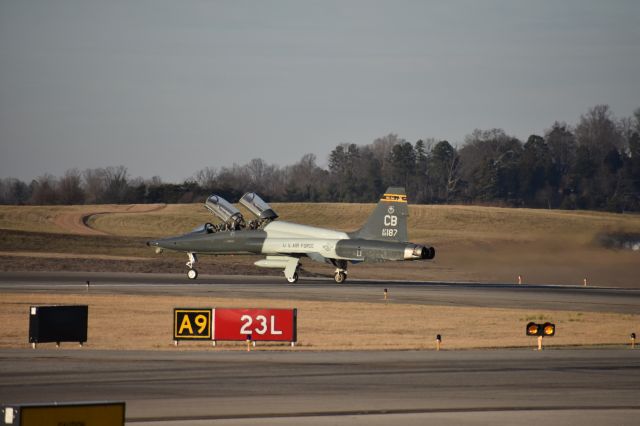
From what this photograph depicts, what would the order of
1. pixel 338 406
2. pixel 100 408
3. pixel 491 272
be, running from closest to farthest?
1. pixel 100 408
2. pixel 338 406
3. pixel 491 272

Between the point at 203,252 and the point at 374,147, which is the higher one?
the point at 374,147

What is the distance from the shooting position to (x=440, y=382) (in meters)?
21.5

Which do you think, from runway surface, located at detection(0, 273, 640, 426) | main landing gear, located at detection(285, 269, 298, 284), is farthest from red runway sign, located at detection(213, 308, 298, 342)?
main landing gear, located at detection(285, 269, 298, 284)

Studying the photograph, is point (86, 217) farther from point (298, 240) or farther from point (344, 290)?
point (344, 290)

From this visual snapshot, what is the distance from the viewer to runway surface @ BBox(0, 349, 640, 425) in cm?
1752

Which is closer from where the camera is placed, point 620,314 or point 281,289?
point 620,314

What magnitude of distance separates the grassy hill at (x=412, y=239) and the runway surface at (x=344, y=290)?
16.3 feet

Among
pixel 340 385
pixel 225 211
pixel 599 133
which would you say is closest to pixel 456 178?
pixel 599 133

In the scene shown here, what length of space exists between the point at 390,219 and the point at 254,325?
23.2 meters

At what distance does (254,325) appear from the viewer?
1148 inches

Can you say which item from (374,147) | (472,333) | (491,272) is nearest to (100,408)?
(472,333)

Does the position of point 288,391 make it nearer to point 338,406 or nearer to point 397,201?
point 338,406

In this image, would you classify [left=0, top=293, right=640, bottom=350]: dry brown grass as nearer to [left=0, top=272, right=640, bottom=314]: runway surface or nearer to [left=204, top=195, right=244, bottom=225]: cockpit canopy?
[left=0, top=272, right=640, bottom=314]: runway surface

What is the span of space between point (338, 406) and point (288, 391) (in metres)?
1.91
